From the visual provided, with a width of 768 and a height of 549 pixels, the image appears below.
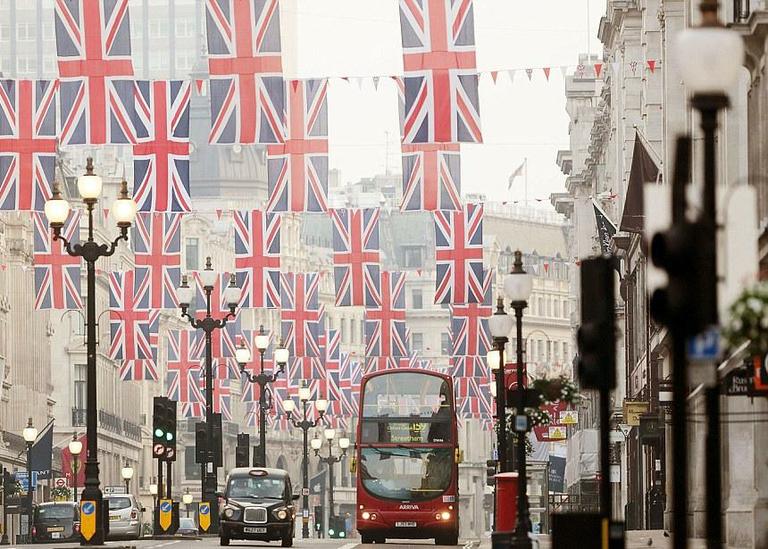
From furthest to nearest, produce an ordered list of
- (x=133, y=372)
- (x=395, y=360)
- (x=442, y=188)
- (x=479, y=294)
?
(x=395, y=360) < (x=133, y=372) < (x=479, y=294) < (x=442, y=188)

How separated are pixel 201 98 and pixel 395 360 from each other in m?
103

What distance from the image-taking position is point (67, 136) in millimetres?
40719

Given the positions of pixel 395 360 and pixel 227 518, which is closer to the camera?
pixel 227 518

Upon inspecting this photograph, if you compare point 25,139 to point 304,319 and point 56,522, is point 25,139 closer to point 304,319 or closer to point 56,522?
point 56,522

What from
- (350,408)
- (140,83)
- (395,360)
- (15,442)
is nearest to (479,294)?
(140,83)

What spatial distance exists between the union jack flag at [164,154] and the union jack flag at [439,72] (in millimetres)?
5116

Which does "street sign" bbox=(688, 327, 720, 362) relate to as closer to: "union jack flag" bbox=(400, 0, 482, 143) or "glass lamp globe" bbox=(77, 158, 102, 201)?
"glass lamp globe" bbox=(77, 158, 102, 201)

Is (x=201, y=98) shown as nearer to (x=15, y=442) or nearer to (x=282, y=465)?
(x=282, y=465)

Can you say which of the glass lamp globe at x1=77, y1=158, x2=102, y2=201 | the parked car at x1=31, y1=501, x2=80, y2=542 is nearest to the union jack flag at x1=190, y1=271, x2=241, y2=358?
the parked car at x1=31, y1=501, x2=80, y2=542

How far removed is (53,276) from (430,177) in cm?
1520

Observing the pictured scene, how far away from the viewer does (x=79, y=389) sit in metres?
113

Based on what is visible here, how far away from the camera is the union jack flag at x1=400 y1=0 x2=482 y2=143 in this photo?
133 ft

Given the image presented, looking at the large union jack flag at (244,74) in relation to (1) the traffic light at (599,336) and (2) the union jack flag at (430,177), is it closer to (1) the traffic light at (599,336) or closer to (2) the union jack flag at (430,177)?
(2) the union jack flag at (430,177)

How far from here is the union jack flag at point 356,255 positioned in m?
57.2
